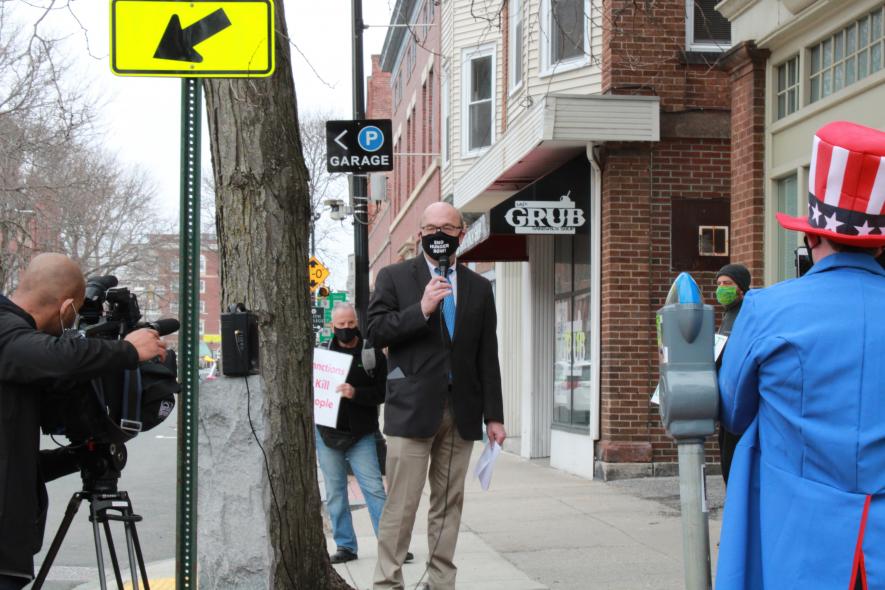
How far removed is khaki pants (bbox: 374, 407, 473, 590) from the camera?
5.73 metres

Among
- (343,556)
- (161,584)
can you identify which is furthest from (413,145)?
(161,584)

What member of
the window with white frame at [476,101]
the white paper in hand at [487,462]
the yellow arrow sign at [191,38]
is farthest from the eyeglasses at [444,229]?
the window with white frame at [476,101]

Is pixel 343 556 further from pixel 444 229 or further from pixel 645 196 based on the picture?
pixel 645 196

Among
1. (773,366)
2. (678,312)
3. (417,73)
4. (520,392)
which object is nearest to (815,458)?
(773,366)

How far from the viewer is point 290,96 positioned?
599 cm

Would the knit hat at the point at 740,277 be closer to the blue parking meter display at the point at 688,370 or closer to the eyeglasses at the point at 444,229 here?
the eyeglasses at the point at 444,229

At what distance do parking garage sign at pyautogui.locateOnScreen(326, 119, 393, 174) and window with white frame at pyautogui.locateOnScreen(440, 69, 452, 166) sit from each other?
7.87 m

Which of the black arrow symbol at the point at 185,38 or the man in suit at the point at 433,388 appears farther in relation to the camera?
the man in suit at the point at 433,388

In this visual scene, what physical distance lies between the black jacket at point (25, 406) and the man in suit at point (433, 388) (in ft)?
6.04

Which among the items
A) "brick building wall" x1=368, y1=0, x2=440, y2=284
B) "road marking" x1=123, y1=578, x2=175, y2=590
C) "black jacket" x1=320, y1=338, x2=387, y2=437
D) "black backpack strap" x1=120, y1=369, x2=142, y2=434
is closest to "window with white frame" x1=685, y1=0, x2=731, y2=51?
"black jacket" x1=320, y1=338, x2=387, y2=437

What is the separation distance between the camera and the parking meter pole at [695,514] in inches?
124

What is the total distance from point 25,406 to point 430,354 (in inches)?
86.8

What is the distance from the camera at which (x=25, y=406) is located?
421 cm

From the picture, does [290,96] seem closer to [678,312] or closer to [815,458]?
[678,312]
